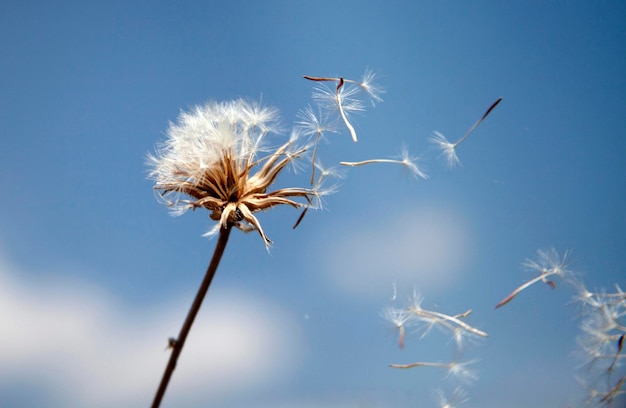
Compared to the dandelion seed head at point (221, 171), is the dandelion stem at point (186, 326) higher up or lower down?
lower down

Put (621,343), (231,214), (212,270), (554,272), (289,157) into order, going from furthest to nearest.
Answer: (621,343), (554,272), (289,157), (231,214), (212,270)

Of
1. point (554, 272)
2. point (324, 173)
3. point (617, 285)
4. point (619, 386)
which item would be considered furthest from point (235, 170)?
point (619, 386)

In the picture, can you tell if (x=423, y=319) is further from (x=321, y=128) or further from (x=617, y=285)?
(x=617, y=285)

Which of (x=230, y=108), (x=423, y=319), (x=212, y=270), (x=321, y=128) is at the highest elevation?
(x=230, y=108)

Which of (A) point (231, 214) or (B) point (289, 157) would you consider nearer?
(A) point (231, 214)

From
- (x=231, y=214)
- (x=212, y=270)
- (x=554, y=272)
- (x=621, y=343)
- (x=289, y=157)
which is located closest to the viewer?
(x=212, y=270)

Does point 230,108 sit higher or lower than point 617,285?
higher

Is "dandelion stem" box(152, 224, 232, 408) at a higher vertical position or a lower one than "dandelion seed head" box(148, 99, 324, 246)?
lower

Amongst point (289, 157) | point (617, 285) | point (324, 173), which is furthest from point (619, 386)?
point (289, 157)

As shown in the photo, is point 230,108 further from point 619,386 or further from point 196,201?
point 619,386
